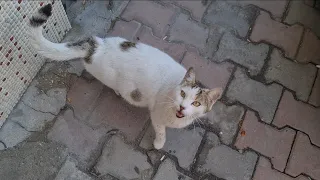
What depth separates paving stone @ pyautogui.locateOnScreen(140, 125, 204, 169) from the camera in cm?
254

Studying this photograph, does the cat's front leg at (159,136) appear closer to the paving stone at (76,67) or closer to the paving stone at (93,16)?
the paving stone at (76,67)

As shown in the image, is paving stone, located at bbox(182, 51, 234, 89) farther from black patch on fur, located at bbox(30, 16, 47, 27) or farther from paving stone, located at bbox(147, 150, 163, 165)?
black patch on fur, located at bbox(30, 16, 47, 27)

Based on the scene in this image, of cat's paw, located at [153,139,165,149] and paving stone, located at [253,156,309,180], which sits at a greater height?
paving stone, located at [253,156,309,180]

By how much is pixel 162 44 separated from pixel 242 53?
0.58m

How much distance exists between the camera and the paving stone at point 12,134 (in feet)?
8.20

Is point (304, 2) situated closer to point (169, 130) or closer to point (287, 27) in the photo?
point (287, 27)

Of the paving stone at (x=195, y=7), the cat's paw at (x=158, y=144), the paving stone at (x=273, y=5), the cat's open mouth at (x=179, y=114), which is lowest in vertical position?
the cat's paw at (x=158, y=144)

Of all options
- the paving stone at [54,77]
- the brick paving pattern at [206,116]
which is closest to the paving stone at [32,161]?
the brick paving pattern at [206,116]

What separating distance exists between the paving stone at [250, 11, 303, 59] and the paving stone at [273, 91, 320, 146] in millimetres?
370

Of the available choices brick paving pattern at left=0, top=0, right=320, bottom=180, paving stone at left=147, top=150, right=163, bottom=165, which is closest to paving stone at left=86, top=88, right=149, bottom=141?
brick paving pattern at left=0, top=0, right=320, bottom=180

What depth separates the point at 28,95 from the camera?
2.62 metres

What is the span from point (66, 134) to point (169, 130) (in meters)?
0.67

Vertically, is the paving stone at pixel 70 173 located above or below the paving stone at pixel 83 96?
below

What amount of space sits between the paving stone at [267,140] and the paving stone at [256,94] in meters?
0.08
